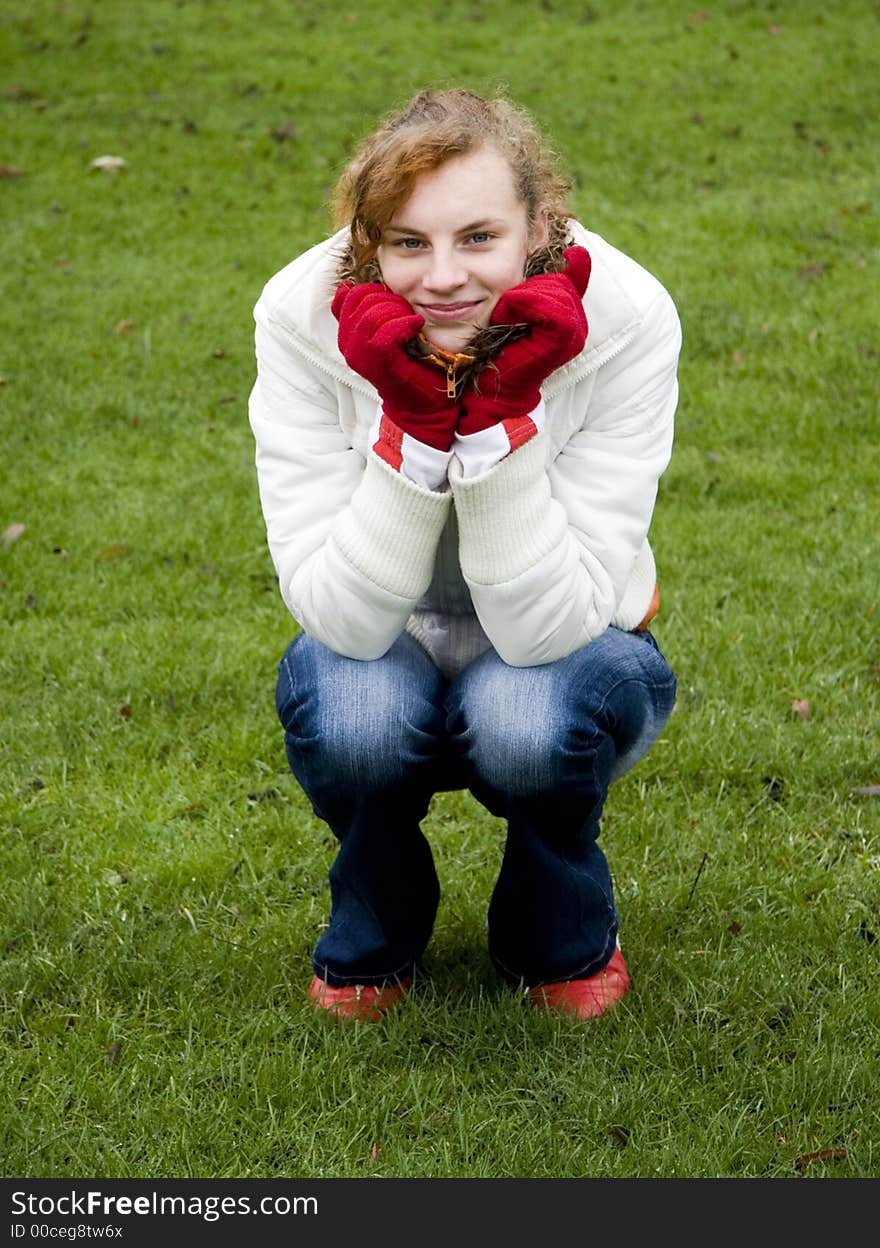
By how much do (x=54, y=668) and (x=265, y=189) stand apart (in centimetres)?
551

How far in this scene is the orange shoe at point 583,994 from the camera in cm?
312

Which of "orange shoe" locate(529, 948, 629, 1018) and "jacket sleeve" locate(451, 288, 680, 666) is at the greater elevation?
"jacket sleeve" locate(451, 288, 680, 666)

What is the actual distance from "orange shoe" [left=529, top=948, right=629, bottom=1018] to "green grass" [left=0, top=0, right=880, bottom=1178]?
0.04 metres

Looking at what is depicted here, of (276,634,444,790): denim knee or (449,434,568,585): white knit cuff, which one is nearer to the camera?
(449,434,568,585): white knit cuff

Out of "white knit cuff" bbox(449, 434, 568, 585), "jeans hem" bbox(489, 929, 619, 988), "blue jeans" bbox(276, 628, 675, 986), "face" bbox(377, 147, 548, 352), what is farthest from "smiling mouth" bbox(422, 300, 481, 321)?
"jeans hem" bbox(489, 929, 619, 988)

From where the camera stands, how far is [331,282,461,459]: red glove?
8.64ft

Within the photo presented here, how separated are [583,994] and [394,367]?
4.19ft

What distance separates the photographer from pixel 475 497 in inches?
108

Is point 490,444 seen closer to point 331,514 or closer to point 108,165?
point 331,514

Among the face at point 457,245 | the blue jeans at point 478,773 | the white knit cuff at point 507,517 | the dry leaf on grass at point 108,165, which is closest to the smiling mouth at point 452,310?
the face at point 457,245

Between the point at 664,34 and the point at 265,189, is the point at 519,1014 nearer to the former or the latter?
the point at 265,189

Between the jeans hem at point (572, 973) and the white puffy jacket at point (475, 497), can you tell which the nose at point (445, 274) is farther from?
the jeans hem at point (572, 973)

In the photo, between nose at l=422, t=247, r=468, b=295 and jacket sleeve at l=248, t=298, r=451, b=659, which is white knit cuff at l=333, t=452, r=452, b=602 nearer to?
jacket sleeve at l=248, t=298, r=451, b=659

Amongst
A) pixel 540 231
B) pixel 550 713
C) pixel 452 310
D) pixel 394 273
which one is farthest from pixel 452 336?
pixel 550 713
